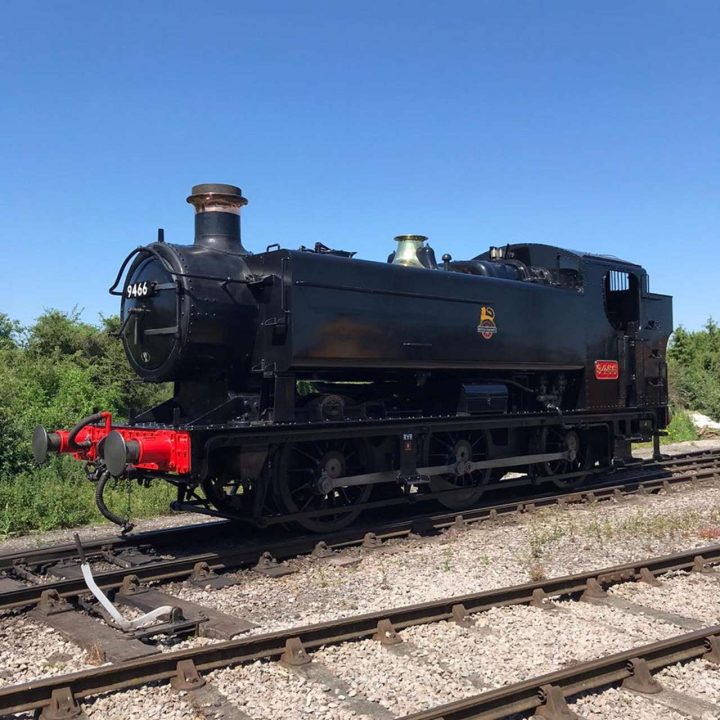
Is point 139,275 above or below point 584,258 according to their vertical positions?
below

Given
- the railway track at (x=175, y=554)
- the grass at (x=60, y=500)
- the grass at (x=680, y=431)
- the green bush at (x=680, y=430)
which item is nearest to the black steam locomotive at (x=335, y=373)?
the railway track at (x=175, y=554)

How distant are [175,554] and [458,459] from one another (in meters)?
3.57

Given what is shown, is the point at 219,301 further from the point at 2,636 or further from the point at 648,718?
the point at 648,718

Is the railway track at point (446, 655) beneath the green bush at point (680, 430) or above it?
beneath

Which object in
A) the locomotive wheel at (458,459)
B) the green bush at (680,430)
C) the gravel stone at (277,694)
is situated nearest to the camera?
the gravel stone at (277,694)

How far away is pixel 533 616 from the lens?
17.5ft

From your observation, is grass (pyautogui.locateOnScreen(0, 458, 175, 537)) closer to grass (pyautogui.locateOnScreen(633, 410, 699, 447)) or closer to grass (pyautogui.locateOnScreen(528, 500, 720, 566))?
grass (pyautogui.locateOnScreen(528, 500, 720, 566))

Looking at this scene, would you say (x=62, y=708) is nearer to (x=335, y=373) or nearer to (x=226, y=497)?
(x=226, y=497)

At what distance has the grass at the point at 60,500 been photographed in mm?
9062

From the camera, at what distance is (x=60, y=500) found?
9.48 metres

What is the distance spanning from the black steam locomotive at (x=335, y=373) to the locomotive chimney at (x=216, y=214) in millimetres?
15

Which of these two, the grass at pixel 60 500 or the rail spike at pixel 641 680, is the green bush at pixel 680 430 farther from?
the rail spike at pixel 641 680

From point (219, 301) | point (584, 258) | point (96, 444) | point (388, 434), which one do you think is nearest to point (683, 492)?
point (584, 258)

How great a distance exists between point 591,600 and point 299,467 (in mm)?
3314
